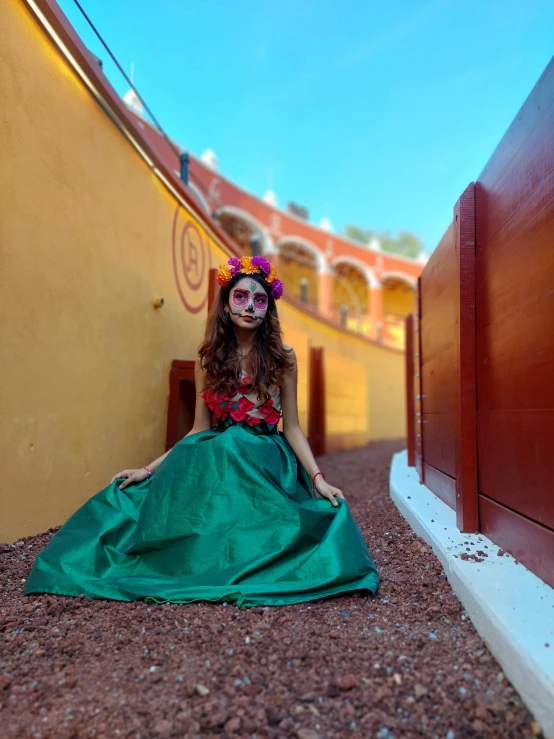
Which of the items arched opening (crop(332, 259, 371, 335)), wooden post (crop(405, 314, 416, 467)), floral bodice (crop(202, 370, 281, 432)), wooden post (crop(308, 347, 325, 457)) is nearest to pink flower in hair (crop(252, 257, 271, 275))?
floral bodice (crop(202, 370, 281, 432))

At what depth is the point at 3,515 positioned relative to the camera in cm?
203

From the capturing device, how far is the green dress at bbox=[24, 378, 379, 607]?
1.71 m

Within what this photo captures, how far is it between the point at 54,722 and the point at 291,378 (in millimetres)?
1669

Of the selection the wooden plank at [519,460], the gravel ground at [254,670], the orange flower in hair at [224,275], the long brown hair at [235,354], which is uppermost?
the orange flower in hair at [224,275]

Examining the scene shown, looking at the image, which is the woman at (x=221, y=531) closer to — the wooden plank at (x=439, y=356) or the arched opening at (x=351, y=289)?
the wooden plank at (x=439, y=356)

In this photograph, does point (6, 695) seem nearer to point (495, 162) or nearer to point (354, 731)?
point (354, 731)

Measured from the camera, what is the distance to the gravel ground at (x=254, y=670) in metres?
1.07

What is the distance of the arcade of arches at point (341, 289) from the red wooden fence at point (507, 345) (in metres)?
9.13

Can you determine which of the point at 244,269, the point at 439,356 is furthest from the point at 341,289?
the point at 244,269

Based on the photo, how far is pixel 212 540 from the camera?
183cm

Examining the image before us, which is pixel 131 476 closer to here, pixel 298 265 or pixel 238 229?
pixel 238 229

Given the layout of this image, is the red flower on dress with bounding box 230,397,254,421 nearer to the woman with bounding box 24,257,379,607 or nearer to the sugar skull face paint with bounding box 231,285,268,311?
the woman with bounding box 24,257,379,607

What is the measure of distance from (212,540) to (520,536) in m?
1.08

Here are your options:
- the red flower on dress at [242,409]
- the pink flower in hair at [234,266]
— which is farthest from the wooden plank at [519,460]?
the pink flower in hair at [234,266]
